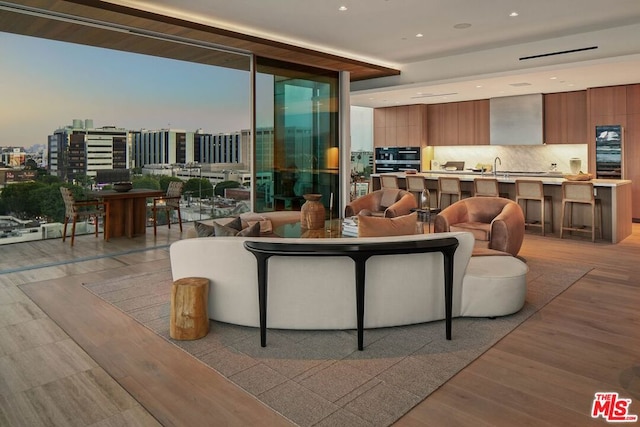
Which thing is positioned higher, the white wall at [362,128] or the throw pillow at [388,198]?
the white wall at [362,128]

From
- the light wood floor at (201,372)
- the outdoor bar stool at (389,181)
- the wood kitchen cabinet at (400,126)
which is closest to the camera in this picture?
the light wood floor at (201,372)

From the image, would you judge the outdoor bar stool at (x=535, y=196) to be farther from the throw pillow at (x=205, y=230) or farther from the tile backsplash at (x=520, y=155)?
the throw pillow at (x=205, y=230)

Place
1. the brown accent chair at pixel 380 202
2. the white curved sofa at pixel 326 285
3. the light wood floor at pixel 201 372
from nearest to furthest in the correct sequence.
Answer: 1. the light wood floor at pixel 201 372
2. the white curved sofa at pixel 326 285
3. the brown accent chair at pixel 380 202

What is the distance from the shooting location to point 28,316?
3725 millimetres

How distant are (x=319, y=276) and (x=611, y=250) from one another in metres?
4.96

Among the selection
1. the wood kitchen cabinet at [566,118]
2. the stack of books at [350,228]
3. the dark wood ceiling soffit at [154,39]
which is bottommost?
the stack of books at [350,228]

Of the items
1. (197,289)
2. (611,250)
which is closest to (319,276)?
(197,289)

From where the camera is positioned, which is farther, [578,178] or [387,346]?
[578,178]

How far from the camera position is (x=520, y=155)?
1046 centimetres

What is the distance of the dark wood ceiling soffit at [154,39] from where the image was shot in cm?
521

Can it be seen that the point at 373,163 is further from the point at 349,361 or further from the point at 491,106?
the point at 349,361

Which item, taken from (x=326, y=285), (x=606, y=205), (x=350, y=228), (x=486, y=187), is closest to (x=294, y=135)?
(x=486, y=187)

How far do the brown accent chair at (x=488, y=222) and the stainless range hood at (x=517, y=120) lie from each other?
4.57 metres

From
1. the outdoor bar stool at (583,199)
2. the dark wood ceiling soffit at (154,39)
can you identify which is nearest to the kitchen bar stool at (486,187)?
the outdoor bar stool at (583,199)
